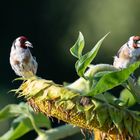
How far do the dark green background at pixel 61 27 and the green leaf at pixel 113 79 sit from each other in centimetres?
259

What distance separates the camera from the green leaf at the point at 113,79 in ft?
4.11

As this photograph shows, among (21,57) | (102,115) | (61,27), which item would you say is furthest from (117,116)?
(61,27)

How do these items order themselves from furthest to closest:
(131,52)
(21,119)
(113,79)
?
(131,52)
(21,119)
(113,79)

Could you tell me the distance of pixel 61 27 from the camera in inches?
184

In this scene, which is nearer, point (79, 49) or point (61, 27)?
point (79, 49)

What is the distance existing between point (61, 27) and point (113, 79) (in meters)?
3.42

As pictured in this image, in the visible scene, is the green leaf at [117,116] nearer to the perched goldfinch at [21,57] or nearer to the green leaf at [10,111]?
the green leaf at [10,111]

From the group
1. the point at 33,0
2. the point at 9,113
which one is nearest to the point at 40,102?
the point at 9,113

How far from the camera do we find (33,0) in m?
4.95

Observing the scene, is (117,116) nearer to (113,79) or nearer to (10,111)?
(113,79)

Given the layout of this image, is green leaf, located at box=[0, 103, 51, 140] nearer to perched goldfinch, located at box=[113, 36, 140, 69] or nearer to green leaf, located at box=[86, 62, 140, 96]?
perched goldfinch, located at box=[113, 36, 140, 69]

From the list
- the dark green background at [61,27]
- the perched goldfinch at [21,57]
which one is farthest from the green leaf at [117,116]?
the dark green background at [61,27]

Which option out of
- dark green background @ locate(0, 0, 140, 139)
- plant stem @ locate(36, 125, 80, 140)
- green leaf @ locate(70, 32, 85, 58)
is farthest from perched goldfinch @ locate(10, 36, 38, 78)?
dark green background @ locate(0, 0, 140, 139)

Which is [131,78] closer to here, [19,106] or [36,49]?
[19,106]
